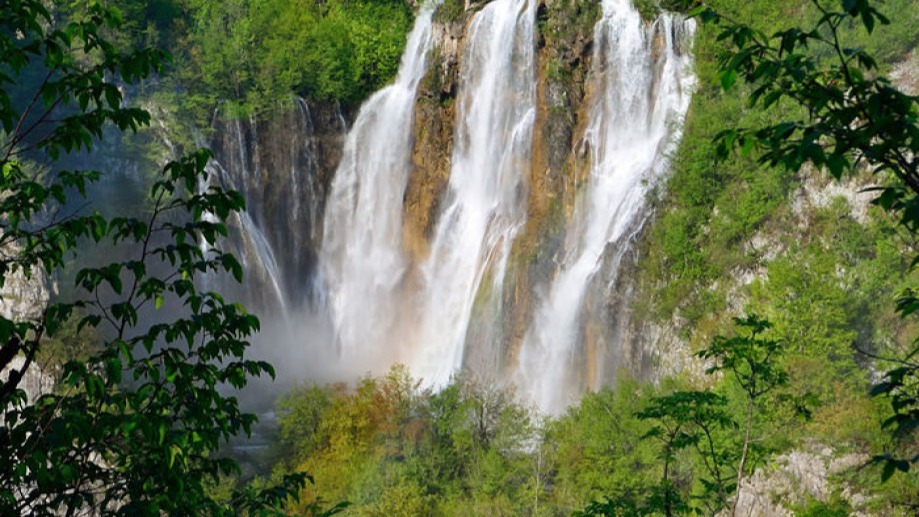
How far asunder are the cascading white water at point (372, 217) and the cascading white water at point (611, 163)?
31.1 ft

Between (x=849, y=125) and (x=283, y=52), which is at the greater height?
(x=283, y=52)

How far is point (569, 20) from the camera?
112 ft

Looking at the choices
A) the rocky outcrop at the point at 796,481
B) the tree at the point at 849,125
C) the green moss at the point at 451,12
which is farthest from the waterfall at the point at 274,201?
the tree at the point at 849,125

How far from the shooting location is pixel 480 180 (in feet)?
119

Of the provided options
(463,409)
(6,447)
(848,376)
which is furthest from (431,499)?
(6,447)

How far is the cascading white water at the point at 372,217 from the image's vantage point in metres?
39.2

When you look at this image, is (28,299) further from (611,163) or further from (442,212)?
(611,163)

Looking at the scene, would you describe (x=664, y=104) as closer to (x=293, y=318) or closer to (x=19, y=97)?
(x=293, y=318)

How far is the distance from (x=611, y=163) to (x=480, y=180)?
6.33 meters

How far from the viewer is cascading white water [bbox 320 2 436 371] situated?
39250 millimetres

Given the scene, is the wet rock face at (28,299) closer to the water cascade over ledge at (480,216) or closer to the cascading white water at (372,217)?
the water cascade over ledge at (480,216)

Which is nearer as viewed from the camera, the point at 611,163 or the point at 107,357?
the point at 107,357

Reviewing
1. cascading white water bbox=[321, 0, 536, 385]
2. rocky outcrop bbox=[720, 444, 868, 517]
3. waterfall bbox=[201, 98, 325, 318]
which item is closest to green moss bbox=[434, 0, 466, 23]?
cascading white water bbox=[321, 0, 536, 385]

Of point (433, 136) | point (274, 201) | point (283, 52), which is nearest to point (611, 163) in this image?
point (433, 136)
